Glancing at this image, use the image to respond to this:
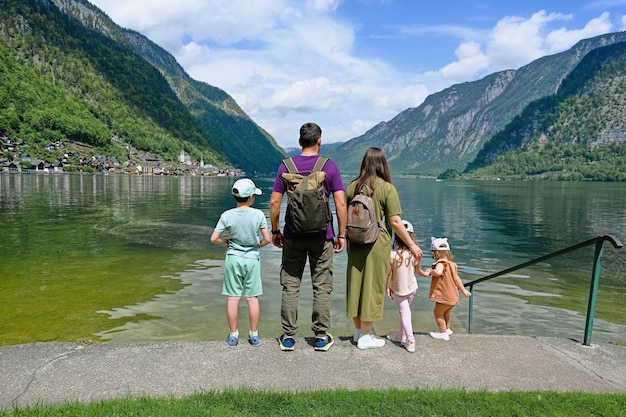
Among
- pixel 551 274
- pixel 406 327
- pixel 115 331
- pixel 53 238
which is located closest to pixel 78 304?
pixel 115 331

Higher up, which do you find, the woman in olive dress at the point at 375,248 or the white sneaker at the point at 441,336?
the woman in olive dress at the point at 375,248

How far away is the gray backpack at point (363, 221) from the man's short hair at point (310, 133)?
0.97 m

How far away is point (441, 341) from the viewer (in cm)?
643

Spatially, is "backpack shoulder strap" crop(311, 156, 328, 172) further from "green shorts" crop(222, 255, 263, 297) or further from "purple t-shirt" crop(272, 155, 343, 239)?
"green shorts" crop(222, 255, 263, 297)

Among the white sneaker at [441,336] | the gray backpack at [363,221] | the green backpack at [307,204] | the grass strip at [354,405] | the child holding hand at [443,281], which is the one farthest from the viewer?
the child holding hand at [443,281]

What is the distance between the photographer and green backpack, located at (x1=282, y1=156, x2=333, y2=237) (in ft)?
17.9

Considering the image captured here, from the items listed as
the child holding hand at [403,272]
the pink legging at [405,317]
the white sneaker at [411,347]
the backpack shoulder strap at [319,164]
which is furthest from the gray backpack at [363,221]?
the white sneaker at [411,347]

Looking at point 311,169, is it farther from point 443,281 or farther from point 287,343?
point 443,281

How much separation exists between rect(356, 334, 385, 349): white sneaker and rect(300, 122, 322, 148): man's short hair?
2.82 meters

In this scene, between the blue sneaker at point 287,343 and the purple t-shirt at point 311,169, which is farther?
the blue sneaker at point 287,343

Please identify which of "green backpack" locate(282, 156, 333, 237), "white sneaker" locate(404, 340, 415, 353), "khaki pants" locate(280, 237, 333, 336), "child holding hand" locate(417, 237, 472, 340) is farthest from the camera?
"child holding hand" locate(417, 237, 472, 340)

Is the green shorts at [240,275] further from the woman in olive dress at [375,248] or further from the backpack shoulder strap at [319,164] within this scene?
the backpack shoulder strap at [319,164]

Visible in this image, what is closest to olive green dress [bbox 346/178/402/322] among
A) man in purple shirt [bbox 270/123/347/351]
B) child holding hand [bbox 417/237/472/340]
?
man in purple shirt [bbox 270/123/347/351]

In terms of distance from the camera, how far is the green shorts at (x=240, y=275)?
6.07 metres
